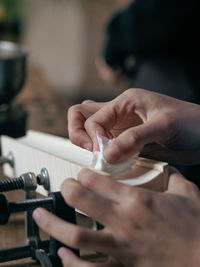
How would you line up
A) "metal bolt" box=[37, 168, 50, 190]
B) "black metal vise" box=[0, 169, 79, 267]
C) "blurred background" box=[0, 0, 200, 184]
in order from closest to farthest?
"black metal vise" box=[0, 169, 79, 267]
"metal bolt" box=[37, 168, 50, 190]
"blurred background" box=[0, 0, 200, 184]

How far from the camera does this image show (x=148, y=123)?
0.64 metres

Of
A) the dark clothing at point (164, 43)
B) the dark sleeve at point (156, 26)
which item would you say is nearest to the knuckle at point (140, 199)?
the dark clothing at point (164, 43)

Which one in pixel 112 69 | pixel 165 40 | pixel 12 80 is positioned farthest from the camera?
pixel 112 69

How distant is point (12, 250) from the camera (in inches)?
27.0

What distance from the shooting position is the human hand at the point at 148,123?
66 cm

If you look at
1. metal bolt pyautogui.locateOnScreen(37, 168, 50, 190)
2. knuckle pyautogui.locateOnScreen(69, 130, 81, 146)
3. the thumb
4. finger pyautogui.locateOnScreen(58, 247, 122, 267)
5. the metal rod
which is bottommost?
the metal rod

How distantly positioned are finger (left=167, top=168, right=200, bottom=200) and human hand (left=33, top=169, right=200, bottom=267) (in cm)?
3

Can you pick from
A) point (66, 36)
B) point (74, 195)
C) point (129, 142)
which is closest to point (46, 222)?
point (74, 195)

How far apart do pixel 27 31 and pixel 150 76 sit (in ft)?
9.77

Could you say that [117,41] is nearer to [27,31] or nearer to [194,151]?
[194,151]

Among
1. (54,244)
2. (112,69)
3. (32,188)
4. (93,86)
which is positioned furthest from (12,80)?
(93,86)

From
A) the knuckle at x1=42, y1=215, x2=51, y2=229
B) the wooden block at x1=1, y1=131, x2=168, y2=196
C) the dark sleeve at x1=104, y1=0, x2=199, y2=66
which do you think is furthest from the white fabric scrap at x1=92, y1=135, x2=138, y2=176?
the dark sleeve at x1=104, y1=0, x2=199, y2=66

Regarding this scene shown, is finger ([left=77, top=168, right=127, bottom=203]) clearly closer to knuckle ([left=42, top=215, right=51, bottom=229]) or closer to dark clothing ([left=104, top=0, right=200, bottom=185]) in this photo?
knuckle ([left=42, top=215, right=51, bottom=229])

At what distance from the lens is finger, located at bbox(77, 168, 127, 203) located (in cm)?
55
